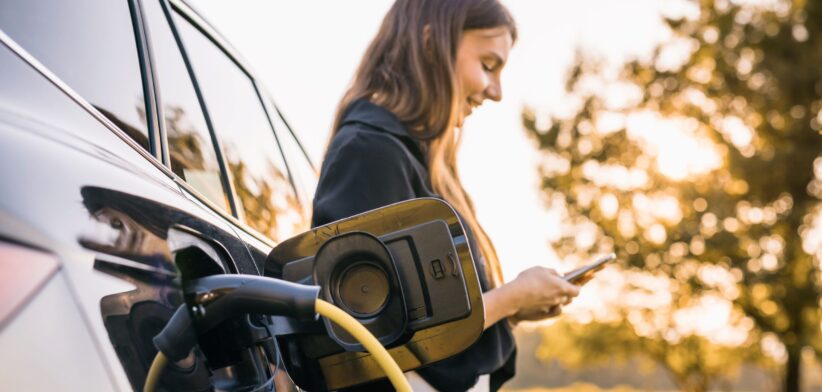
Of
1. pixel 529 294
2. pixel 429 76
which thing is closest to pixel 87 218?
pixel 529 294

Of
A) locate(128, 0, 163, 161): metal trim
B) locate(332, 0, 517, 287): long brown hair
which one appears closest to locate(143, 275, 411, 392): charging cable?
locate(128, 0, 163, 161): metal trim

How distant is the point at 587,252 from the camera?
82.4ft

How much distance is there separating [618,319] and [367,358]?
1051 inches

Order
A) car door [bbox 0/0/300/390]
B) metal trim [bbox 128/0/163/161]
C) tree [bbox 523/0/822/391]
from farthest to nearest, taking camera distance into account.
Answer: tree [bbox 523/0/822/391]
metal trim [bbox 128/0/163/161]
car door [bbox 0/0/300/390]

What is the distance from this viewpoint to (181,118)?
2000 millimetres

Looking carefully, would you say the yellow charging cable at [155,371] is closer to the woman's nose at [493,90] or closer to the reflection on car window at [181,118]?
the reflection on car window at [181,118]

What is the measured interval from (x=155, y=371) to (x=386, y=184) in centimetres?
119

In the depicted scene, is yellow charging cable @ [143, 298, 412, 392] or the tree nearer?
yellow charging cable @ [143, 298, 412, 392]

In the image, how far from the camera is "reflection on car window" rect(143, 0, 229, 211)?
1.88 meters

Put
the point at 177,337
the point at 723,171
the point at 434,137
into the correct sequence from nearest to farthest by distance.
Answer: the point at 177,337 < the point at 434,137 < the point at 723,171

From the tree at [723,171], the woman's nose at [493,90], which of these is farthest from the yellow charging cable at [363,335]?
the tree at [723,171]

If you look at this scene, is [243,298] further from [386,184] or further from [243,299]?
[386,184]

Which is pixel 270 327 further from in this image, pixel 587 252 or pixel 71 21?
pixel 587 252

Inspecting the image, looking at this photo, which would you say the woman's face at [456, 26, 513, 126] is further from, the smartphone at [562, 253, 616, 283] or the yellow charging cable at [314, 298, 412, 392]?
the yellow charging cable at [314, 298, 412, 392]
